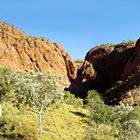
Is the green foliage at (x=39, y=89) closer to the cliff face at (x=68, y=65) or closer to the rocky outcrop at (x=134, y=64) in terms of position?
the cliff face at (x=68, y=65)

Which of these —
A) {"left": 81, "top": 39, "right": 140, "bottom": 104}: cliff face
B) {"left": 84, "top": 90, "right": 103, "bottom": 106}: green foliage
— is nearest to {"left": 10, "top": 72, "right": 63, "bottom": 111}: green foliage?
{"left": 84, "top": 90, "right": 103, "bottom": 106}: green foliage

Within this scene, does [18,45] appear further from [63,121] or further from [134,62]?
[63,121]

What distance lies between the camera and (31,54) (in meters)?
168

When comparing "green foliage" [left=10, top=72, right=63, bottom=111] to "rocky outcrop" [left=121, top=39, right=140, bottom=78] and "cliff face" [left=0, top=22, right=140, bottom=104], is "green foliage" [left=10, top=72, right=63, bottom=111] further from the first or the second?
"rocky outcrop" [left=121, top=39, right=140, bottom=78]

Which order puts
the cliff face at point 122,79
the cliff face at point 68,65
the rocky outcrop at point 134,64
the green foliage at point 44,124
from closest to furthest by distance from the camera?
the green foliage at point 44,124
the cliff face at point 122,79
the cliff face at point 68,65
the rocky outcrop at point 134,64

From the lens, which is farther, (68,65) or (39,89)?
(68,65)

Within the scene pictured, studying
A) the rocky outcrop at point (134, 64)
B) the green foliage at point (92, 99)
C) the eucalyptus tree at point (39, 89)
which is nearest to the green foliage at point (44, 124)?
the eucalyptus tree at point (39, 89)

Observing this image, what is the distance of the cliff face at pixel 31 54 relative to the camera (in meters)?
155

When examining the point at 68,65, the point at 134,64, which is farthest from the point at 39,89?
the point at 68,65

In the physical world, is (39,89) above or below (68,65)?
below

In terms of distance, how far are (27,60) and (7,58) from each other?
1472cm

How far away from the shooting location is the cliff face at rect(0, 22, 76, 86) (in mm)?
155000

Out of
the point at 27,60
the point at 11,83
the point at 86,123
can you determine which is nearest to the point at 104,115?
the point at 86,123

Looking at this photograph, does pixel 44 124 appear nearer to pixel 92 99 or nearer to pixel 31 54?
pixel 92 99
